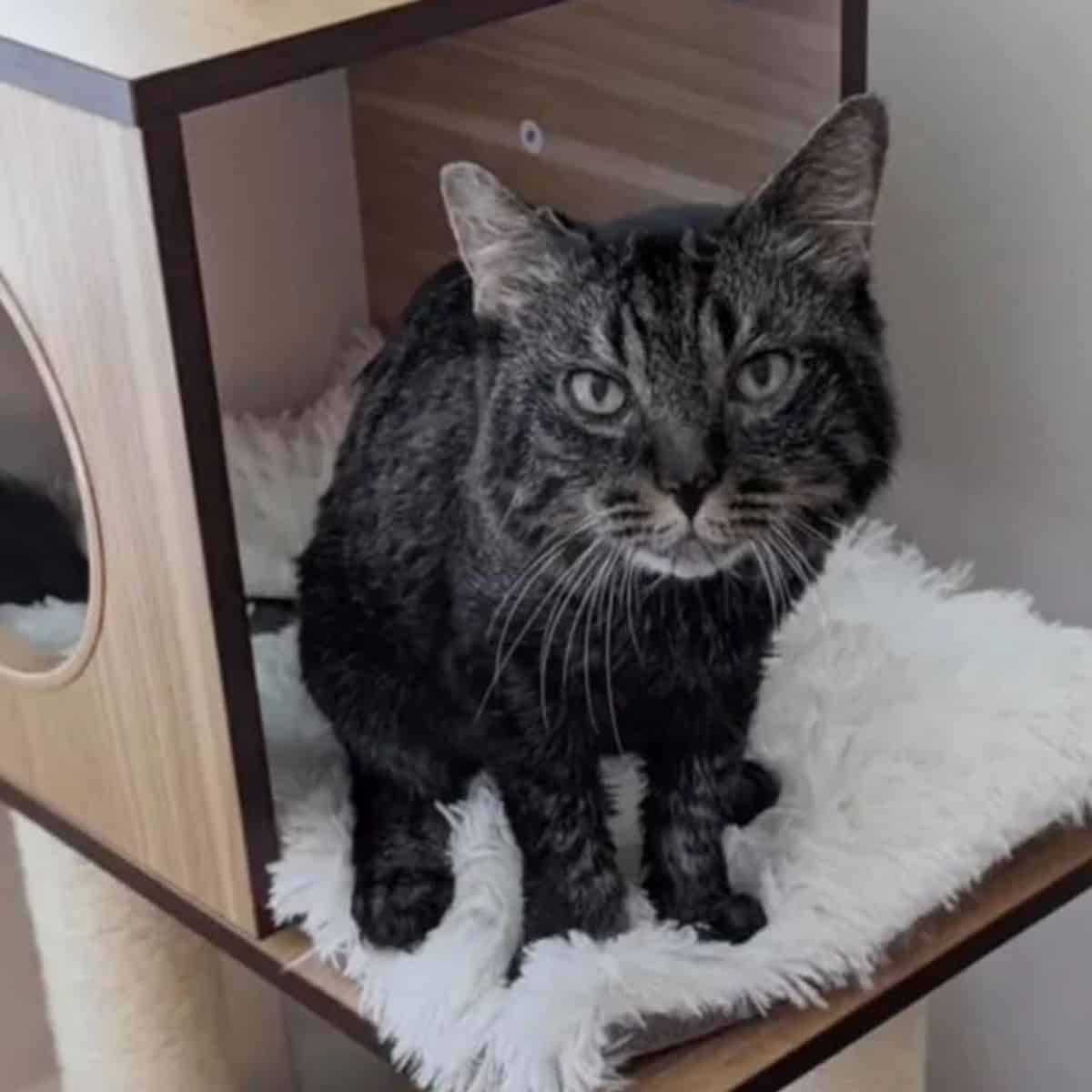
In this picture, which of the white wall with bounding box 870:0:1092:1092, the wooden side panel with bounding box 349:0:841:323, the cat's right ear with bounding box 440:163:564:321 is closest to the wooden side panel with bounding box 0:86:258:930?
the cat's right ear with bounding box 440:163:564:321

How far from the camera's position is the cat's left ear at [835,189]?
77cm

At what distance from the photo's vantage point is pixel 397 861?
91 cm

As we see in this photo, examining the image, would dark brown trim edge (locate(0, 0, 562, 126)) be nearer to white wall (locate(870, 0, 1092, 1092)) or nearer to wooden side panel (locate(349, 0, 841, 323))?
wooden side panel (locate(349, 0, 841, 323))

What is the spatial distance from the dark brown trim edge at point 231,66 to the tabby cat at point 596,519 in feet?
0.23

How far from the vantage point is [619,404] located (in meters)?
0.78

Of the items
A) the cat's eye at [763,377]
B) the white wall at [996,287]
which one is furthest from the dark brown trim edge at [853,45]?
the cat's eye at [763,377]

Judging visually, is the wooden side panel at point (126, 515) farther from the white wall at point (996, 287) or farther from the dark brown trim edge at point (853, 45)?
the white wall at point (996, 287)

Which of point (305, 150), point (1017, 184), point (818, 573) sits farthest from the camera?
point (305, 150)

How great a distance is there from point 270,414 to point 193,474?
0.50 meters

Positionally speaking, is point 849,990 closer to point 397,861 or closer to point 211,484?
point 397,861

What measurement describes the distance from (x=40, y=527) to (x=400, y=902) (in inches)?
9.8

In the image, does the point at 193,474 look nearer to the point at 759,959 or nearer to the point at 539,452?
the point at 539,452

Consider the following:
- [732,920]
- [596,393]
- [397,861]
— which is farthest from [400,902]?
[596,393]

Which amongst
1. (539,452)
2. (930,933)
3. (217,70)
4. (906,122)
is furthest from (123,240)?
(906,122)
